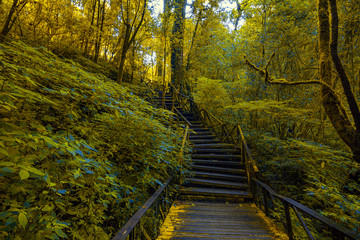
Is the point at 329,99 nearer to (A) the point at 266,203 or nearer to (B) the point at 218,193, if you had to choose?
(A) the point at 266,203

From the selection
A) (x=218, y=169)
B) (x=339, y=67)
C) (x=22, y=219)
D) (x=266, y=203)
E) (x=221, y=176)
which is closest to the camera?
(x=22, y=219)

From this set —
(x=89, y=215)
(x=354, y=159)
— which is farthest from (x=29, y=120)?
(x=354, y=159)

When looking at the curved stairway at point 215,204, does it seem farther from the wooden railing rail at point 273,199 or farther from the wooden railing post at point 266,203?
the wooden railing rail at point 273,199

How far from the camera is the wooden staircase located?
5.01 m

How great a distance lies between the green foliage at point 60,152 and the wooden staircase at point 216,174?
2527 millimetres

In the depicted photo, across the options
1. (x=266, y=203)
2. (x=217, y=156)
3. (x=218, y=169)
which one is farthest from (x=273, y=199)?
A: (x=217, y=156)

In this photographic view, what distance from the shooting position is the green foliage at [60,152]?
3.90 feet

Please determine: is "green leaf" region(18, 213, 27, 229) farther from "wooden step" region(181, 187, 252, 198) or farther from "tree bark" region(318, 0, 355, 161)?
"tree bark" region(318, 0, 355, 161)

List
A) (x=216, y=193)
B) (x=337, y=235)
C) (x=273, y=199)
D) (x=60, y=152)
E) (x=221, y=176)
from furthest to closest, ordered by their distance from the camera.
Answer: (x=221, y=176) < (x=216, y=193) < (x=273, y=199) < (x=337, y=235) < (x=60, y=152)

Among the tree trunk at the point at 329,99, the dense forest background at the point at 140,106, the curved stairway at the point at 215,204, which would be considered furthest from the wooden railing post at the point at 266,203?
the tree trunk at the point at 329,99

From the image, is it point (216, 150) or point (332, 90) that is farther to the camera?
point (216, 150)

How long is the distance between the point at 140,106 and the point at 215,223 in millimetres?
2924

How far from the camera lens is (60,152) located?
1.34 metres

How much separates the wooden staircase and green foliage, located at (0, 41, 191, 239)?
2527 mm
